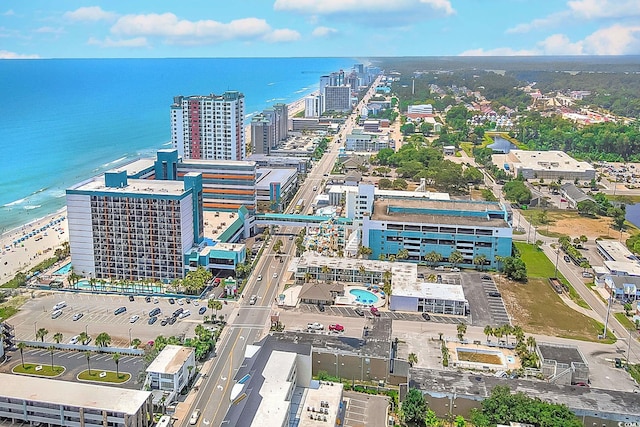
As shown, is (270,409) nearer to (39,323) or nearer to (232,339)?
(232,339)

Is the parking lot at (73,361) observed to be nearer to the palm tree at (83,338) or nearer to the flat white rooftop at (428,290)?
the palm tree at (83,338)

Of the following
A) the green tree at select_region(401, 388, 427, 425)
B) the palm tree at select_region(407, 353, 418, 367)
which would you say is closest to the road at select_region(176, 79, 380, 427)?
the green tree at select_region(401, 388, 427, 425)

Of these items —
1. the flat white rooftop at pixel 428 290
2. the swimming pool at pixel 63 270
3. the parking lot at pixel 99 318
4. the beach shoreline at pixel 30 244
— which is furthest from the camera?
the beach shoreline at pixel 30 244

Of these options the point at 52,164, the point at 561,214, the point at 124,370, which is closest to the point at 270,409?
the point at 124,370

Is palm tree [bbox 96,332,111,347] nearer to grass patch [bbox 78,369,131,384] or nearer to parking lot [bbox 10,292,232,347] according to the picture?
parking lot [bbox 10,292,232,347]

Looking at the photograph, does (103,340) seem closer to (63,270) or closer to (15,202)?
(63,270)

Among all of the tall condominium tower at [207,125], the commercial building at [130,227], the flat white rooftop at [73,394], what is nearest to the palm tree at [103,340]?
the flat white rooftop at [73,394]
